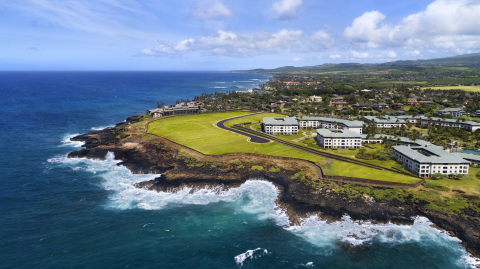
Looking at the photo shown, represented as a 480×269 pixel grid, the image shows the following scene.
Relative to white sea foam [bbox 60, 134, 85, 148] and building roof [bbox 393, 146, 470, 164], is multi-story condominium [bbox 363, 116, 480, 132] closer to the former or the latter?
building roof [bbox 393, 146, 470, 164]

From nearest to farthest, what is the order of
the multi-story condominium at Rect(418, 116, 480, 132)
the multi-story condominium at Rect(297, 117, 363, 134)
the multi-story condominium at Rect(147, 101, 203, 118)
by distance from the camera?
the multi-story condominium at Rect(297, 117, 363, 134) → the multi-story condominium at Rect(418, 116, 480, 132) → the multi-story condominium at Rect(147, 101, 203, 118)

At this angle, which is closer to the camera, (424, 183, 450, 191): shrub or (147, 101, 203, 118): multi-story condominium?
(424, 183, 450, 191): shrub

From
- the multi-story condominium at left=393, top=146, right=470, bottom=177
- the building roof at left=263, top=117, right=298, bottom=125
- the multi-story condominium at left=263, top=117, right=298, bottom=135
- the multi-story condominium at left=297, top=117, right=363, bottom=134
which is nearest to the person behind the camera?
the multi-story condominium at left=393, top=146, right=470, bottom=177

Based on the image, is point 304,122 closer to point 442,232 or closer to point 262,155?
point 262,155

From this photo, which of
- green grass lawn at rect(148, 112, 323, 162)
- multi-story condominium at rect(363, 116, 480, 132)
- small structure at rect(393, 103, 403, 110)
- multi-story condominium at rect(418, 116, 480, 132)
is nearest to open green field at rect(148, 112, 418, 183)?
green grass lawn at rect(148, 112, 323, 162)

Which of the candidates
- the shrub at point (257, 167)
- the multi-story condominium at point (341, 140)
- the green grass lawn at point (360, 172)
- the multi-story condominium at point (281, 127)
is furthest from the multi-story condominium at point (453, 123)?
the shrub at point (257, 167)

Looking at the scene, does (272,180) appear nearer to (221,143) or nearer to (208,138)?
(221,143)

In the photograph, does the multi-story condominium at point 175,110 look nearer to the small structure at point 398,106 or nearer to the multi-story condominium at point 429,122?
the multi-story condominium at point 429,122

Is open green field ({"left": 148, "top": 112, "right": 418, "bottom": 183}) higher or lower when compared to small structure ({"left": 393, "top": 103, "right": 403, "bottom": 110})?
lower

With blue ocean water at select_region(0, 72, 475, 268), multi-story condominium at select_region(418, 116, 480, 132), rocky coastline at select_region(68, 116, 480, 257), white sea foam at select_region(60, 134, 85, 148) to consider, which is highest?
multi-story condominium at select_region(418, 116, 480, 132)
